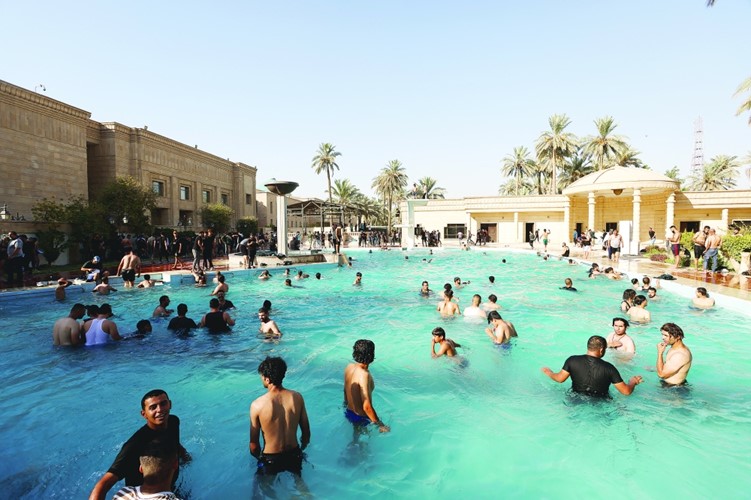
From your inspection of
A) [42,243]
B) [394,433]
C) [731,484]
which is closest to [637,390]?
[731,484]

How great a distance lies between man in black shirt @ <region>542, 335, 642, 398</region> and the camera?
516cm

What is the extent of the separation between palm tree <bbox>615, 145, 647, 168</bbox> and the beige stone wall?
48092 mm

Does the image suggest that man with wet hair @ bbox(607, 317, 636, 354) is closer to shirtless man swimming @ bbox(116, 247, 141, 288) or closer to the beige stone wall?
shirtless man swimming @ bbox(116, 247, 141, 288)

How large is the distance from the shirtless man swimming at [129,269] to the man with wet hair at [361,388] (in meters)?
12.4

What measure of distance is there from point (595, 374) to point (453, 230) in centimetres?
3506

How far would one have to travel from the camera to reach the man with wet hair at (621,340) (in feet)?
23.1

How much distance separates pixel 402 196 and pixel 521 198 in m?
24.8

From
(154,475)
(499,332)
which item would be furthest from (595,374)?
(154,475)

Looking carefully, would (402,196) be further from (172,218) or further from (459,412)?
(459,412)

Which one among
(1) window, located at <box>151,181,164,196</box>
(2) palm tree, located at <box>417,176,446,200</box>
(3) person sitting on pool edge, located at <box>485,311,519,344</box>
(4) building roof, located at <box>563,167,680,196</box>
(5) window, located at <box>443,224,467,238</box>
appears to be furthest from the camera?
(2) palm tree, located at <box>417,176,446,200</box>

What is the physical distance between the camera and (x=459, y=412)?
584 centimetres

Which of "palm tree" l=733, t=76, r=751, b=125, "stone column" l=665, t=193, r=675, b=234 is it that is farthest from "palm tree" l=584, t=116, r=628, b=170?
"palm tree" l=733, t=76, r=751, b=125

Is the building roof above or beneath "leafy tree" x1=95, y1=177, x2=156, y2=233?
above

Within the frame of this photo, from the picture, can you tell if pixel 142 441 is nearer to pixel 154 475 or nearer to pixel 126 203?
pixel 154 475
